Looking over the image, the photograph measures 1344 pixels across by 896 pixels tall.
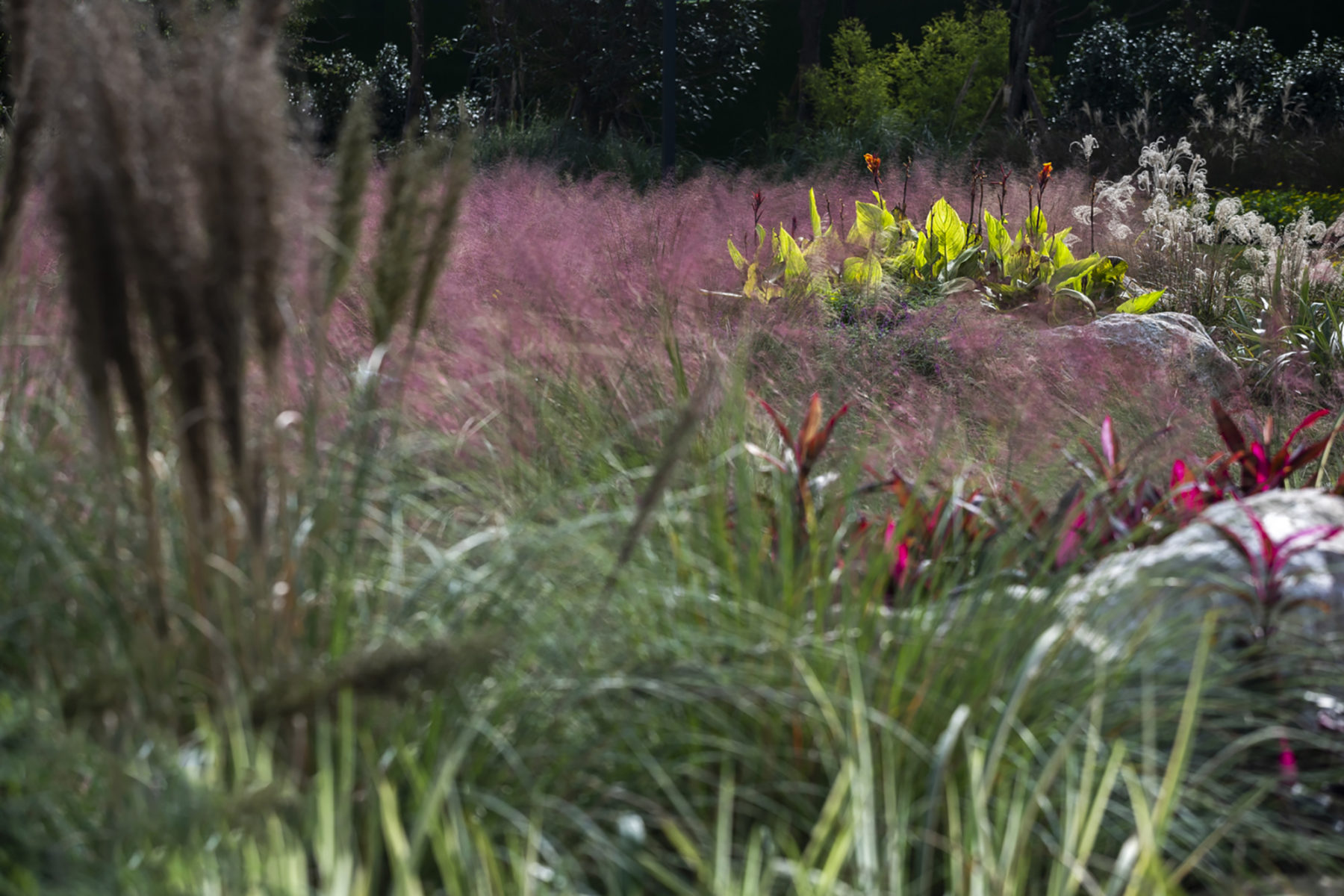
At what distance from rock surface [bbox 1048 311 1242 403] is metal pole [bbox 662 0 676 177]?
4.77 meters

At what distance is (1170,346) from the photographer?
438 cm

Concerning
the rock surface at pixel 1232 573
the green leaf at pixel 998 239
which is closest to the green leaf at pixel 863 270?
the green leaf at pixel 998 239

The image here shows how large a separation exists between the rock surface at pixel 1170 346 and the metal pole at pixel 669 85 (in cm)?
477

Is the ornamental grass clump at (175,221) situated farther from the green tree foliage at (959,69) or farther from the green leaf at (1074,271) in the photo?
the green tree foliage at (959,69)

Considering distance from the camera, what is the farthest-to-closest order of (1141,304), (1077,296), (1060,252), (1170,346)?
1. (1060,252)
2. (1077,296)
3. (1141,304)
4. (1170,346)

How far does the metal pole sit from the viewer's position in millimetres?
8914

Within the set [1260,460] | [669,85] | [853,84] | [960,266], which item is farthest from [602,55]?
[1260,460]

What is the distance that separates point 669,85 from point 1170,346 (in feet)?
19.0

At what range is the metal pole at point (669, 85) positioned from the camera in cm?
891

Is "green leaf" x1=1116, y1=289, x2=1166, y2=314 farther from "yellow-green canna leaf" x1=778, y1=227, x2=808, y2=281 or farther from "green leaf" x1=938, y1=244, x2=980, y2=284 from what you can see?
"yellow-green canna leaf" x1=778, y1=227, x2=808, y2=281

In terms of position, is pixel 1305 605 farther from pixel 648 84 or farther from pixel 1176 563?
pixel 648 84

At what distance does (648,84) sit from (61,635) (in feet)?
44.6

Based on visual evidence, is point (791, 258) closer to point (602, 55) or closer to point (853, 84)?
point (602, 55)

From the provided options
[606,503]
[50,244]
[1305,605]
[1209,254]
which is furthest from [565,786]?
[1209,254]
